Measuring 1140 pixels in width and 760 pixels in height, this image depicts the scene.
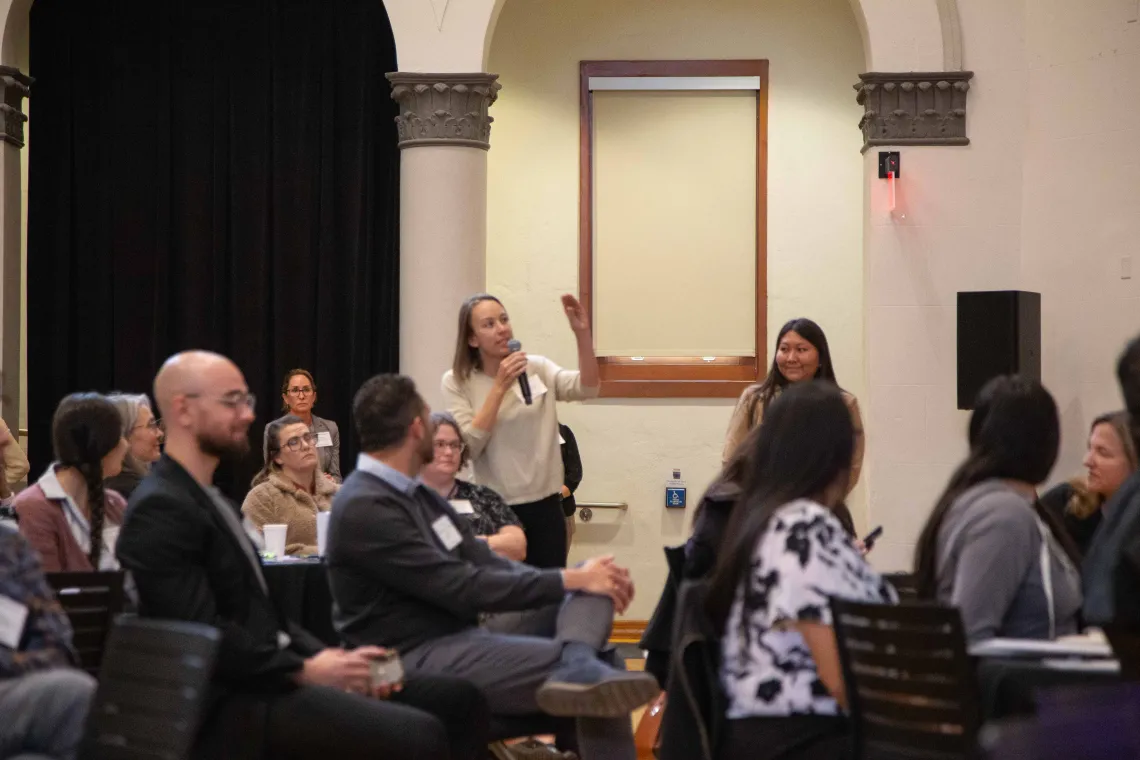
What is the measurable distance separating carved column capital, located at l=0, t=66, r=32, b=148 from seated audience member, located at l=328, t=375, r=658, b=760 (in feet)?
15.5

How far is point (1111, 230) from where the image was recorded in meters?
6.61

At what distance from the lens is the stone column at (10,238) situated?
7.15 metres

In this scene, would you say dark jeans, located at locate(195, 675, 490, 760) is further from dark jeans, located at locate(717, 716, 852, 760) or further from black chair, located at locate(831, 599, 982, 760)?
black chair, located at locate(831, 599, 982, 760)

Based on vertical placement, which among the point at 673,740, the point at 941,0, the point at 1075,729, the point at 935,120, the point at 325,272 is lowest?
the point at 673,740

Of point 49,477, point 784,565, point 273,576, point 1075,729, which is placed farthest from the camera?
point 273,576

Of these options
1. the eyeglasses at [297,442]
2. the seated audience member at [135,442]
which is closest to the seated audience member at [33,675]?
the seated audience member at [135,442]

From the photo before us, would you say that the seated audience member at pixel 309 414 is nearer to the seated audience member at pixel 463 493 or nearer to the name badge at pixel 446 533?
the seated audience member at pixel 463 493

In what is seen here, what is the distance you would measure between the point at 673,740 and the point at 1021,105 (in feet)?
16.5

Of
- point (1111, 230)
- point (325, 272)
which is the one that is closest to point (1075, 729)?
point (1111, 230)

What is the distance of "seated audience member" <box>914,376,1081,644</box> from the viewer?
2.66m

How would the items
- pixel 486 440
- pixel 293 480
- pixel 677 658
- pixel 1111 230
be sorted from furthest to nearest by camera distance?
1. pixel 1111 230
2. pixel 293 480
3. pixel 486 440
4. pixel 677 658

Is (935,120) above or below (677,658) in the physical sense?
above

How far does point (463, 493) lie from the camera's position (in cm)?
461

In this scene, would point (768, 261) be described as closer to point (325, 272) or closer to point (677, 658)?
point (325, 272)
